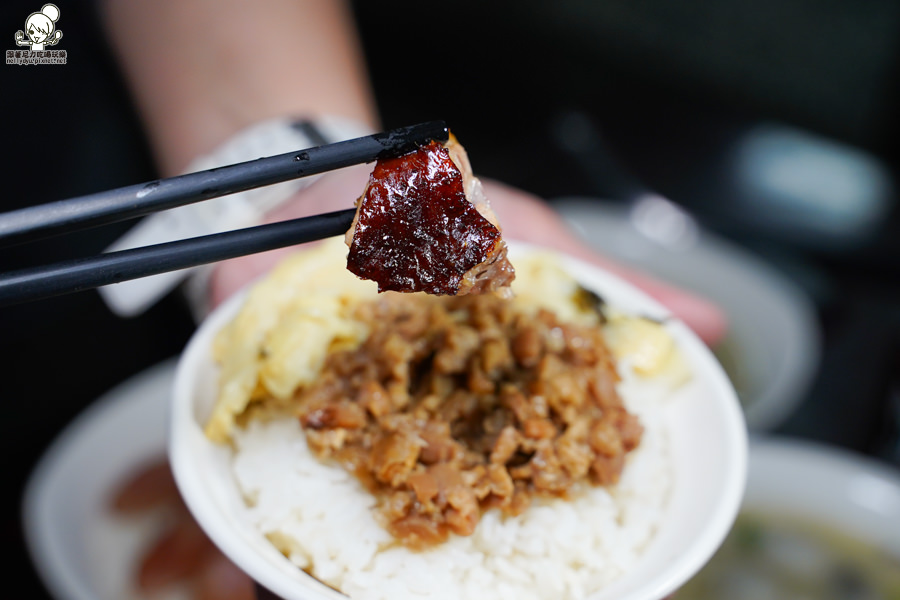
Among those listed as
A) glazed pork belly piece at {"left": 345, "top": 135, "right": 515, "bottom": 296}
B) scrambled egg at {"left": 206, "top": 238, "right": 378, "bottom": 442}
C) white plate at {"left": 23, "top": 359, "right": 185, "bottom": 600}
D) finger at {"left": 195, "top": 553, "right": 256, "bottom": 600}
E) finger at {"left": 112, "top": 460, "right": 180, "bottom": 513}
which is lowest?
finger at {"left": 195, "top": 553, "right": 256, "bottom": 600}

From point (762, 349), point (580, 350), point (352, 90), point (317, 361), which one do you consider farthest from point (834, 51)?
point (317, 361)

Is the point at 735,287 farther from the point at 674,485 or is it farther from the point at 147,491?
the point at 147,491

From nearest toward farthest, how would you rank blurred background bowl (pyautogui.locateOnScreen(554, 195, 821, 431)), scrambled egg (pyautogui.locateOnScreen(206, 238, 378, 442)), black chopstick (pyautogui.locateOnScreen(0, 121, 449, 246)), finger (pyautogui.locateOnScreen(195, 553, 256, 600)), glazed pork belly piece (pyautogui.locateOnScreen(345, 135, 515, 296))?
black chopstick (pyautogui.locateOnScreen(0, 121, 449, 246)) → glazed pork belly piece (pyautogui.locateOnScreen(345, 135, 515, 296)) → scrambled egg (pyautogui.locateOnScreen(206, 238, 378, 442)) → finger (pyautogui.locateOnScreen(195, 553, 256, 600)) → blurred background bowl (pyautogui.locateOnScreen(554, 195, 821, 431))

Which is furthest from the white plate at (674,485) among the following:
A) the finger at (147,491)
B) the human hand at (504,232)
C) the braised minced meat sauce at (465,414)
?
the finger at (147,491)

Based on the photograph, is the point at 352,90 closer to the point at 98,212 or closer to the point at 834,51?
the point at 98,212

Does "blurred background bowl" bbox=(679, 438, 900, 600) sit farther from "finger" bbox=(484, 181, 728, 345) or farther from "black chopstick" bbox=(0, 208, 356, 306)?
"black chopstick" bbox=(0, 208, 356, 306)

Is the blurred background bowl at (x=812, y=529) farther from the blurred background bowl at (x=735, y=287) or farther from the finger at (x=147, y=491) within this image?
the finger at (x=147, y=491)

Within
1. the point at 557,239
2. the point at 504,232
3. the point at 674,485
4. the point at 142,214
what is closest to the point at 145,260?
the point at 142,214

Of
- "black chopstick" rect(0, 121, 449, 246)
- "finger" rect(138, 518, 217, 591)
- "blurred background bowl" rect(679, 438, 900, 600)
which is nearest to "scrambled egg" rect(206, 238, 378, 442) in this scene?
"black chopstick" rect(0, 121, 449, 246)
